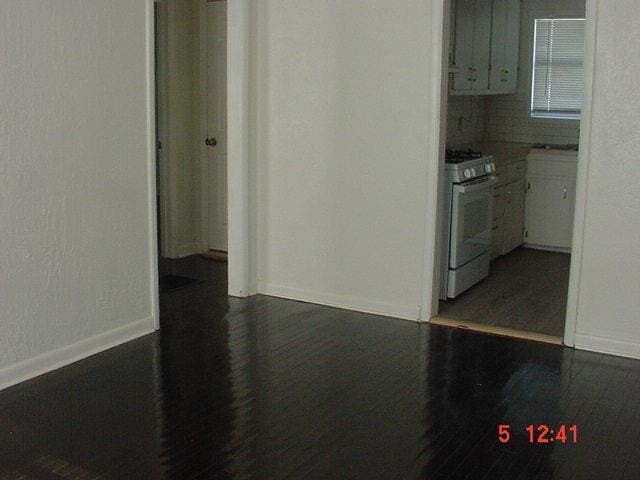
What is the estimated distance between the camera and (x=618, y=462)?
3.09m

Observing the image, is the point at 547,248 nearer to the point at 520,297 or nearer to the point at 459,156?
the point at 520,297

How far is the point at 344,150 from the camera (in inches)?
200

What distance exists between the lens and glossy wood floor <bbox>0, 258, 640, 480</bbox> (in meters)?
3.03

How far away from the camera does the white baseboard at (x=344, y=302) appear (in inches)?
197

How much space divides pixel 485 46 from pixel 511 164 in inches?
40.9

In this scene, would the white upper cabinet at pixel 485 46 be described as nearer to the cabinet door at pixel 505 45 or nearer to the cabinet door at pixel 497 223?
the cabinet door at pixel 505 45

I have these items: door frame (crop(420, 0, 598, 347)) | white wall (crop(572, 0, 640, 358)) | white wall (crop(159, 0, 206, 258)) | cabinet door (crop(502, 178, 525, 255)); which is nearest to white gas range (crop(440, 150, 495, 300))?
door frame (crop(420, 0, 598, 347))

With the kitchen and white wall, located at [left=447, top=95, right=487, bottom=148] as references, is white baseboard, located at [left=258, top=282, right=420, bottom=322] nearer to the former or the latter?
the kitchen

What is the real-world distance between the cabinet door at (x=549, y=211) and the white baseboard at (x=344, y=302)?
274 centimetres

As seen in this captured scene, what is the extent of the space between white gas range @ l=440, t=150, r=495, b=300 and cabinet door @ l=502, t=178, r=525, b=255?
88 centimetres

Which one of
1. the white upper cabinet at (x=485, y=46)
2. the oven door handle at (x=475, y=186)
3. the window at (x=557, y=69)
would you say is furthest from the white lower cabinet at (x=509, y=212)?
the window at (x=557, y=69)

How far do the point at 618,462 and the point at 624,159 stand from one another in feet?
5.85

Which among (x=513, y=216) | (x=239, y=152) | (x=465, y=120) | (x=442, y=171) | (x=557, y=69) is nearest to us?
(x=442, y=171)
